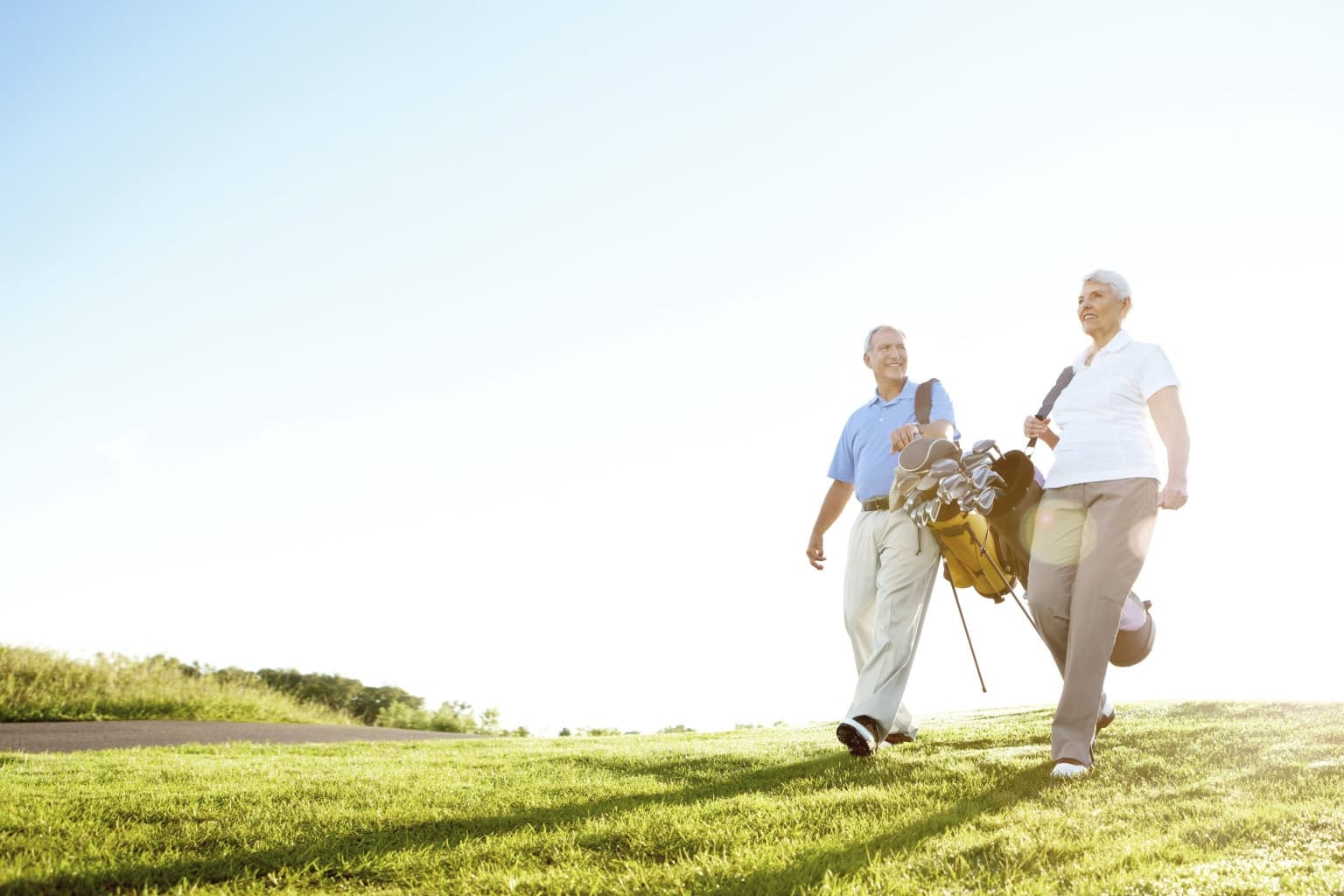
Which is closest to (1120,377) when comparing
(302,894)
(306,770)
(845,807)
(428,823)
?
(845,807)

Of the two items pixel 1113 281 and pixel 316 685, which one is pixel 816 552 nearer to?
pixel 1113 281

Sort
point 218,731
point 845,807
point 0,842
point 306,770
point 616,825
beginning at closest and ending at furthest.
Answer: point 0,842 → point 616,825 → point 845,807 → point 306,770 → point 218,731

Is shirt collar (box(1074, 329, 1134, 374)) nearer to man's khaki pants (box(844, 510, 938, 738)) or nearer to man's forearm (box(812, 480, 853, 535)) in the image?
man's khaki pants (box(844, 510, 938, 738))

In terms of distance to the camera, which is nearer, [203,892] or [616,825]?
[203,892]

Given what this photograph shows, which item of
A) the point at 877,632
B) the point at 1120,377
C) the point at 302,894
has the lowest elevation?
the point at 302,894

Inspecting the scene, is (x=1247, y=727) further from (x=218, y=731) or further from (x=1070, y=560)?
(x=218, y=731)

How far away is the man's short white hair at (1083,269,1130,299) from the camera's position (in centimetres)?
525

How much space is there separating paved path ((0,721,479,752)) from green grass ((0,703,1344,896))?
3.59m

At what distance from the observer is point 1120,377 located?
504 cm

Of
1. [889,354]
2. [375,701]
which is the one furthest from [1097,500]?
[375,701]

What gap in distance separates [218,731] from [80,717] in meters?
3.38

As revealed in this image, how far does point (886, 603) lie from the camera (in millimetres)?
5902

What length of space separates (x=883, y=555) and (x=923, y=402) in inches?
39.3

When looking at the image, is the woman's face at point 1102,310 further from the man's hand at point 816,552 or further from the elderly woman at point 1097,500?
the man's hand at point 816,552
